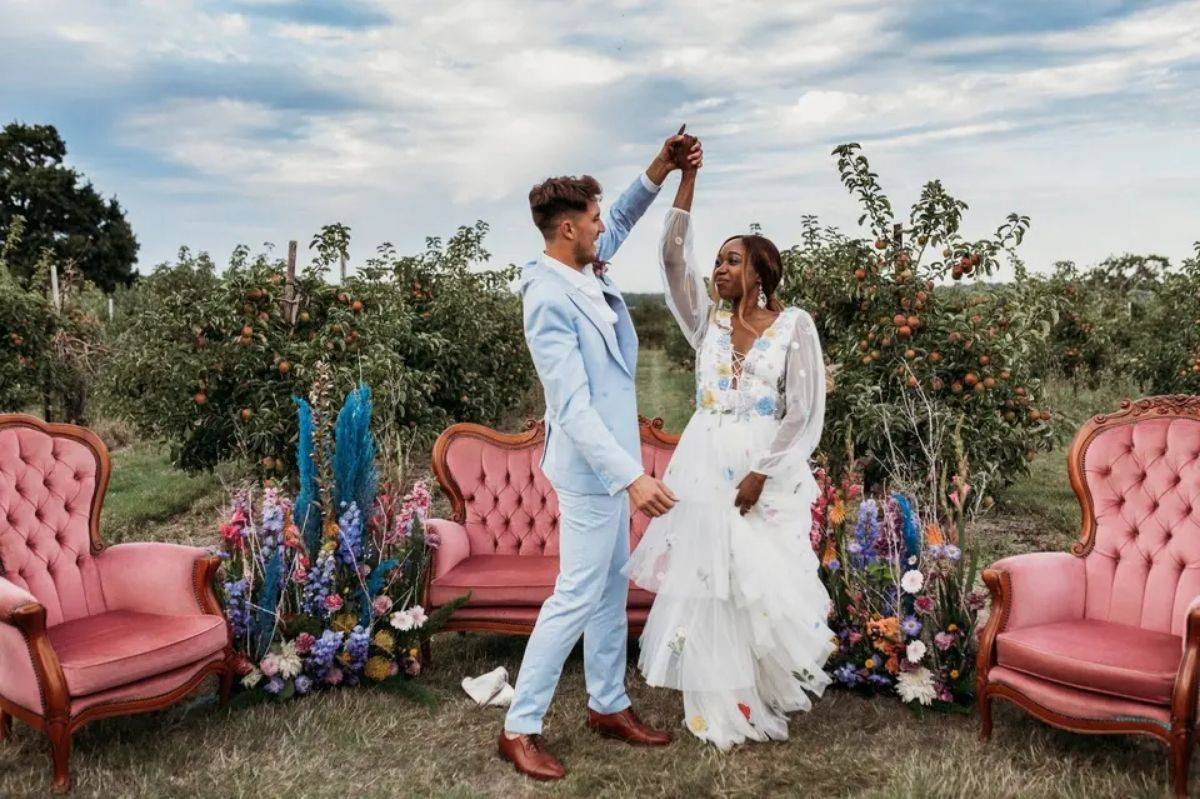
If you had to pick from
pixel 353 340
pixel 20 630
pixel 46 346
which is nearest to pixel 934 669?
pixel 20 630

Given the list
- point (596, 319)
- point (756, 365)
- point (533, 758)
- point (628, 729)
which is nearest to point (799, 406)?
point (756, 365)

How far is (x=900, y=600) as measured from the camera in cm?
403

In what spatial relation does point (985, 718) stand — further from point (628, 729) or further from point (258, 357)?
point (258, 357)

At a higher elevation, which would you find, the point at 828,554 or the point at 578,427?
the point at 578,427

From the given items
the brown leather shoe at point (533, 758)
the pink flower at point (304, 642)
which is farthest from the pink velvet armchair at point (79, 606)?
the brown leather shoe at point (533, 758)

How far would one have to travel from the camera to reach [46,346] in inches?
386

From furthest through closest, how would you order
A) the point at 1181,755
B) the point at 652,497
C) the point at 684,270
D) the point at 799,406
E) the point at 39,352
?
the point at 39,352 → the point at 684,270 → the point at 799,406 → the point at 1181,755 → the point at 652,497

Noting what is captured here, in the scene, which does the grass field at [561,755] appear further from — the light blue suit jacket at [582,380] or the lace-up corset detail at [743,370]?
the lace-up corset detail at [743,370]

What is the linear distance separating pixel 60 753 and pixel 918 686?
2.93 meters

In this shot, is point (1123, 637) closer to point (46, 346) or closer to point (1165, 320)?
point (1165, 320)

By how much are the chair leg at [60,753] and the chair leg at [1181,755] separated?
3.37m

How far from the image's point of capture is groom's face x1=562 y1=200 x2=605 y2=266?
3.19 metres

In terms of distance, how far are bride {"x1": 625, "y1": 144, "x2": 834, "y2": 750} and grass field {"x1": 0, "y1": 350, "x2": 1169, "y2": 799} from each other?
240 mm

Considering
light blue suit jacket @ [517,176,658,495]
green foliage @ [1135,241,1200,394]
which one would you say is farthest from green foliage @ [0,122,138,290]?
light blue suit jacket @ [517,176,658,495]
